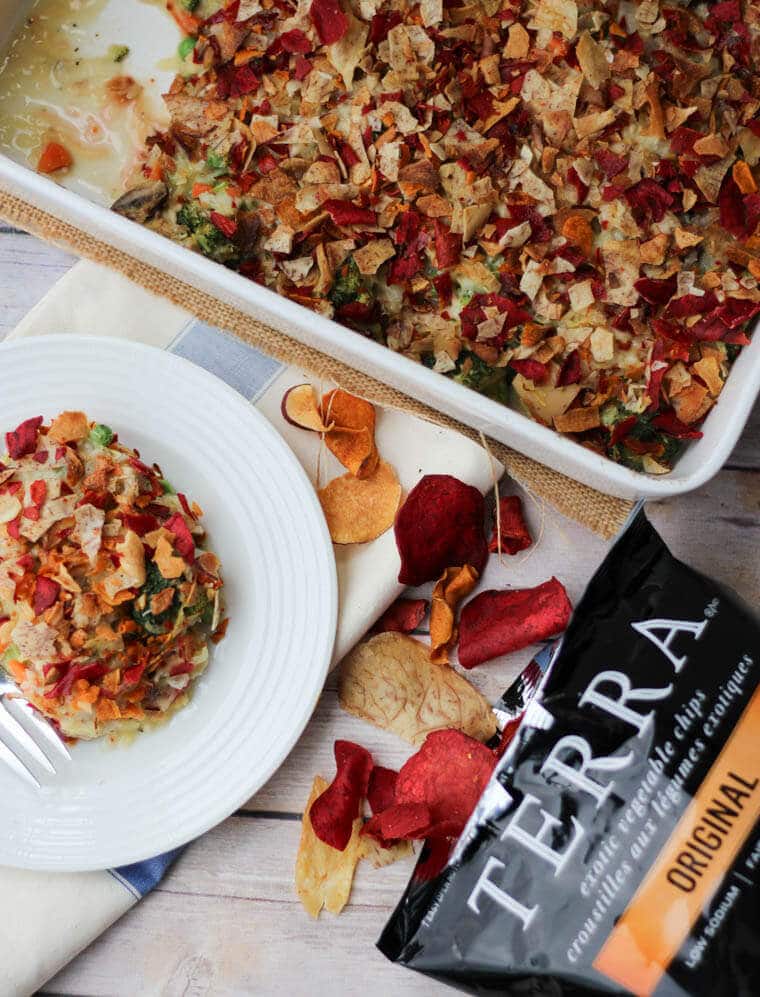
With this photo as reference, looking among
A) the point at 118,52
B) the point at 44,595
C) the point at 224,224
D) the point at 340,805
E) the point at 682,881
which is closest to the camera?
the point at 682,881

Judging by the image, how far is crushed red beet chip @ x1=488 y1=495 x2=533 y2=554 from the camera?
1851 millimetres

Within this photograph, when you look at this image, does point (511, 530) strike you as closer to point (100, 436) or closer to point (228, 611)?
point (228, 611)

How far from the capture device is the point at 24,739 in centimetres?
173

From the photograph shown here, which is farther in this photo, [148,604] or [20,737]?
[20,737]

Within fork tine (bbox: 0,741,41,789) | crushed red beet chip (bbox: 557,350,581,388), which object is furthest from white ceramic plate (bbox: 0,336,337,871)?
crushed red beet chip (bbox: 557,350,581,388)

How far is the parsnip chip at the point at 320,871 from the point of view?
180 centimetres

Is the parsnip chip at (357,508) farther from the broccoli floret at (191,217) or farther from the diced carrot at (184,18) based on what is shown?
the diced carrot at (184,18)

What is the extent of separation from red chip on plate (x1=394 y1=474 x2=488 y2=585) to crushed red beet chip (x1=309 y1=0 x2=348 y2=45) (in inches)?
28.9

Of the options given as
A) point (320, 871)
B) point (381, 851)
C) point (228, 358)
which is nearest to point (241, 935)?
point (320, 871)

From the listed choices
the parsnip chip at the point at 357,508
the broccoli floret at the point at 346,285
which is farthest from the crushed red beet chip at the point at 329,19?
the parsnip chip at the point at 357,508

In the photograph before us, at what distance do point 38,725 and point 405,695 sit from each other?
2.03 feet

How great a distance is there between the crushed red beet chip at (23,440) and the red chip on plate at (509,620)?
30.9 inches

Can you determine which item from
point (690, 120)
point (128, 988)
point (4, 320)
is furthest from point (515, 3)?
point (128, 988)

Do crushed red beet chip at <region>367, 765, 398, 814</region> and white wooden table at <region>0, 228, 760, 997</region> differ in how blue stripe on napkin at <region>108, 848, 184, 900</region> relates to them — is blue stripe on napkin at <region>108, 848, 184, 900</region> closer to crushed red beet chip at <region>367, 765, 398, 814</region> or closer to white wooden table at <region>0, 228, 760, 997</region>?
white wooden table at <region>0, 228, 760, 997</region>
